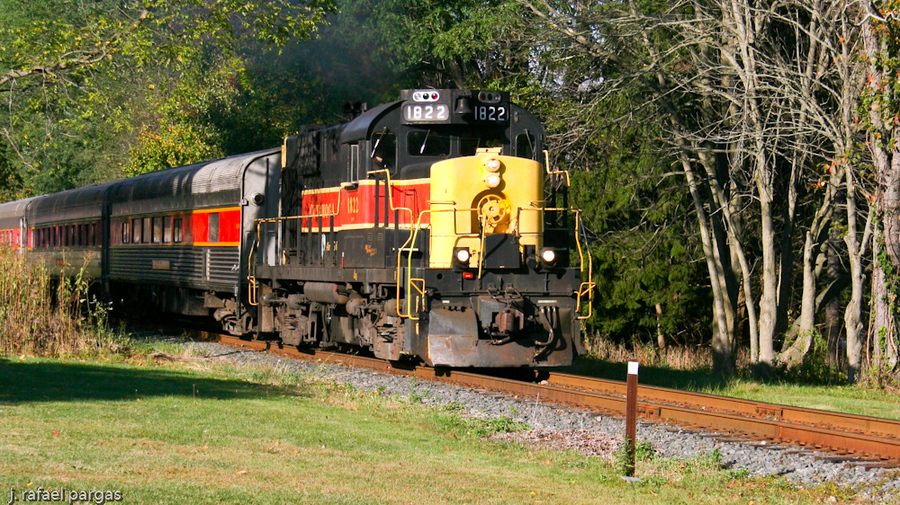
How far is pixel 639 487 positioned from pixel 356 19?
19031mm

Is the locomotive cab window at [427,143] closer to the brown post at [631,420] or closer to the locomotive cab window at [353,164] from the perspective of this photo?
the locomotive cab window at [353,164]

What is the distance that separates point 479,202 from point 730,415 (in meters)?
4.44

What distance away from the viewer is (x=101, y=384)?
11430 mm

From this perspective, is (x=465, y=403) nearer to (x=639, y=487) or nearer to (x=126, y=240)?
(x=639, y=487)

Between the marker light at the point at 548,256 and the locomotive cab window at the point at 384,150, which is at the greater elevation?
the locomotive cab window at the point at 384,150

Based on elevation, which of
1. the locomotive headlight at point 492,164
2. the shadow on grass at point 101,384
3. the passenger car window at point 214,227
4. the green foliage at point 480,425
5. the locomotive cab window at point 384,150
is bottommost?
the green foliage at point 480,425

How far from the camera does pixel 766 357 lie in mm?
17016

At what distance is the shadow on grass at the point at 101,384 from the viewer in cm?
1028

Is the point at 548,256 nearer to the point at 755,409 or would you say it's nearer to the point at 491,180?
the point at 491,180

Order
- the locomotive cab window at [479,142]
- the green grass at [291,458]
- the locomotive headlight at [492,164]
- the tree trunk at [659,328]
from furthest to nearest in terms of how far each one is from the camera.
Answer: the tree trunk at [659,328]
the locomotive cab window at [479,142]
the locomotive headlight at [492,164]
the green grass at [291,458]

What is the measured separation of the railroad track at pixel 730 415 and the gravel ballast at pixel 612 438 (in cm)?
27

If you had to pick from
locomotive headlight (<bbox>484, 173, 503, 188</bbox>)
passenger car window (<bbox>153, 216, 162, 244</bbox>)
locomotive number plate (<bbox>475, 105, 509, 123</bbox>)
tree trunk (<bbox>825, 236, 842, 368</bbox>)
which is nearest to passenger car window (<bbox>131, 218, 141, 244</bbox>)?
passenger car window (<bbox>153, 216, 162, 244</bbox>)

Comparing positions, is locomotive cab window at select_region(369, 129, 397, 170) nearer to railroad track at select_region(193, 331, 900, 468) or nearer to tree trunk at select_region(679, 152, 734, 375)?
railroad track at select_region(193, 331, 900, 468)

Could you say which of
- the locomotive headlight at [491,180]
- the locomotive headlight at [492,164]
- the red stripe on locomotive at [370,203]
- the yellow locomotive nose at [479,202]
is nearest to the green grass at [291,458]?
the yellow locomotive nose at [479,202]
